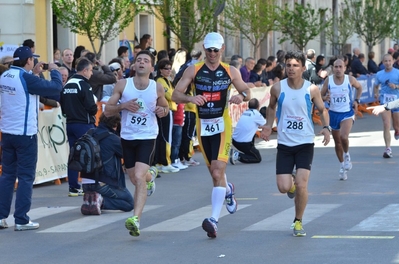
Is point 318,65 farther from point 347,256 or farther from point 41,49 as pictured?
point 347,256

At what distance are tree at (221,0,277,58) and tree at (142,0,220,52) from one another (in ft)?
18.5

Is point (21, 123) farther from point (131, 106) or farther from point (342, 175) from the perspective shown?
point (342, 175)

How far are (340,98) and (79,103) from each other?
448 cm

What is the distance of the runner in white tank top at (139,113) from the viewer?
11141 mm

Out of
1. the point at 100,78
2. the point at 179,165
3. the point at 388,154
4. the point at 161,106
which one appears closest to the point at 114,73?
the point at 100,78

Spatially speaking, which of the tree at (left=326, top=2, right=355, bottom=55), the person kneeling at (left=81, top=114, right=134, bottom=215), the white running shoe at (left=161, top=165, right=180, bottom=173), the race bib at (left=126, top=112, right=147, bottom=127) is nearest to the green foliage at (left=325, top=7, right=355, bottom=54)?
the tree at (left=326, top=2, right=355, bottom=55)

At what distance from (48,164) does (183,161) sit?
337cm

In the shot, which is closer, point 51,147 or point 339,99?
point 51,147

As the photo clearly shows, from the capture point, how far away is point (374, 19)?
46656mm

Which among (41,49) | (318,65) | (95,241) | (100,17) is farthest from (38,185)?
(318,65)

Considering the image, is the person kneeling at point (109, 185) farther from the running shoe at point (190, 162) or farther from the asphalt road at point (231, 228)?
the running shoe at point (190, 162)

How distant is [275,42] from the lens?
45.6 m

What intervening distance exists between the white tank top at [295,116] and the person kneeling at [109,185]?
2.85m

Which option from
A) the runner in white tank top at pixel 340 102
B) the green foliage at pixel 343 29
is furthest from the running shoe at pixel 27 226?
the green foliage at pixel 343 29
